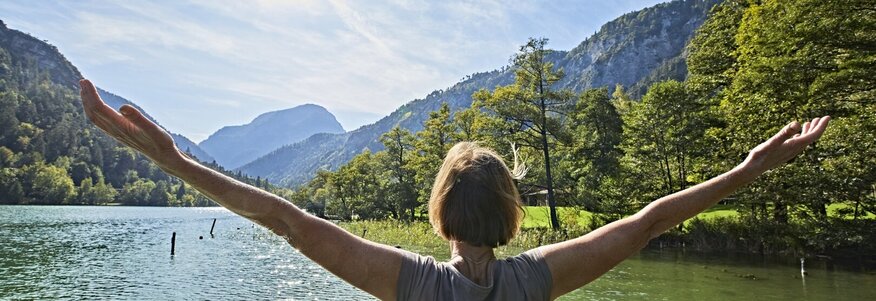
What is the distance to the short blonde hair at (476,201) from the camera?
176 centimetres

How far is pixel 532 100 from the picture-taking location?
35406 mm

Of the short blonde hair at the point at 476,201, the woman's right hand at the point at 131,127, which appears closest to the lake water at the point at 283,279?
the short blonde hair at the point at 476,201

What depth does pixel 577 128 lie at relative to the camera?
46.1 m

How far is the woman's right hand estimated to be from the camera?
140 centimetres

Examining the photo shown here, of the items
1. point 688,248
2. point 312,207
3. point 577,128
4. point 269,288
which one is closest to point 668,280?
point 688,248

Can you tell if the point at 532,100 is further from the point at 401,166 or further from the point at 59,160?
the point at 59,160

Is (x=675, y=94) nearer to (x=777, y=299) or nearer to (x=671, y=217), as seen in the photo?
(x=777, y=299)

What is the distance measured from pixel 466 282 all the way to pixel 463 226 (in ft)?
0.73

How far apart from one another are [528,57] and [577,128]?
13335 mm

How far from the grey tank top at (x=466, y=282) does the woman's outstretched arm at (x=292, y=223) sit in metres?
0.05

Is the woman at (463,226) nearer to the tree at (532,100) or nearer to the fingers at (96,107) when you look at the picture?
the fingers at (96,107)

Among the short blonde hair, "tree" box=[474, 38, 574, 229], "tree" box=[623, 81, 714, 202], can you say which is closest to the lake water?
"tree" box=[623, 81, 714, 202]

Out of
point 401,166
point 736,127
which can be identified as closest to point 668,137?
point 736,127

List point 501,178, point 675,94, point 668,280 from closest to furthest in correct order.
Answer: point 501,178
point 668,280
point 675,94
